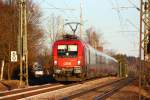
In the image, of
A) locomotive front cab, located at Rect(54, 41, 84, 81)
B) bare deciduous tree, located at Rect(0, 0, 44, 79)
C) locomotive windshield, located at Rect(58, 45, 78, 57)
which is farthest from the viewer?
bare deciduous tree, located at Rect(0, 0, 44, 79)

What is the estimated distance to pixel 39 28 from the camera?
63562 mm

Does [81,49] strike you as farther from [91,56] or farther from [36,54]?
[36,54]

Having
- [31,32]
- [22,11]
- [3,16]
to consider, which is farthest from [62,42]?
[31,32]

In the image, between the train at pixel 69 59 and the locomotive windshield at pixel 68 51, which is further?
the locomotive windshield at pixel 68 51

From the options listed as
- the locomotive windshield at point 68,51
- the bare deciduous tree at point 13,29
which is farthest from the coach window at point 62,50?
the bare deciduous tree at point 13,29

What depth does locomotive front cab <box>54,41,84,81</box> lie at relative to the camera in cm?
3834

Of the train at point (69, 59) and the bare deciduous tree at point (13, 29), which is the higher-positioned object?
the bare deciduous tree at point (13, 29)

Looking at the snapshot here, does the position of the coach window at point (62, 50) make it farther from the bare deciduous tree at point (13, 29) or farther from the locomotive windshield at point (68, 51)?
the bare deciduous tree at point (13, 29)

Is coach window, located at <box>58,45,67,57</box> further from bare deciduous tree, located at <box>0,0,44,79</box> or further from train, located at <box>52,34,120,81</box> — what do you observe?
bare deciduous tree, located at <box>0,0,44,79</box>

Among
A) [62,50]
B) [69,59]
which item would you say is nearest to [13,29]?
[62,50]

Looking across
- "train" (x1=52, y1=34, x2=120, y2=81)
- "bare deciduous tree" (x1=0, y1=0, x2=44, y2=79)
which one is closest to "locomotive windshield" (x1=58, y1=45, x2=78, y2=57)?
"train" (x1=52, y1=34, x2=120, y2=81)

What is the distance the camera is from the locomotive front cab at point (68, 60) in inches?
1510

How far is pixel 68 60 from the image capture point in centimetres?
3869

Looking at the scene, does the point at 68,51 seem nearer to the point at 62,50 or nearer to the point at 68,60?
the point at 62,50
